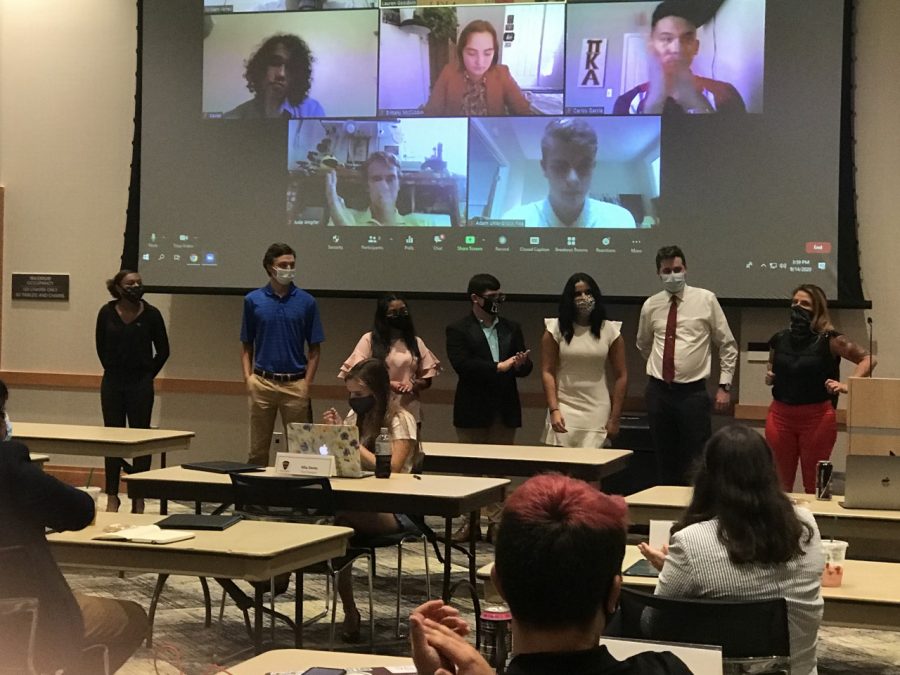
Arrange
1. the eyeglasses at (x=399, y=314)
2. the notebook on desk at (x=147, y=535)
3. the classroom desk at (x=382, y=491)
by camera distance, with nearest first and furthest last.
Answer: the notebook on desk at (x=147, y=535), the classroom desk at (x=382, y=491), the eyeglasses at (x=399, y=314)

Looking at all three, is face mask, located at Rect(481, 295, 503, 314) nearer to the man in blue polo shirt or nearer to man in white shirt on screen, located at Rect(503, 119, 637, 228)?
man in white shirt on screen, located at Rect(503, 119, 637, 228)

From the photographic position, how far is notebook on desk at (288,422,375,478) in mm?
4770

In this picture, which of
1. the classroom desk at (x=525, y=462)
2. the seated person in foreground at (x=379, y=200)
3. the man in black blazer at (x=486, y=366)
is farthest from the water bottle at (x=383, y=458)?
the seated person in foreground at (x=379, y=200)

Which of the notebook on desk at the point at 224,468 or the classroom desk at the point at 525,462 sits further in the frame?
the classroom desk at the point at 525,462

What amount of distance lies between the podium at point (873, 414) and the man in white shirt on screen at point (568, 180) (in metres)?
2.28

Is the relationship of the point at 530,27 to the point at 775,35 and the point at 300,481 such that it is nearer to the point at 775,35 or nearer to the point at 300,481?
the point at 775,35

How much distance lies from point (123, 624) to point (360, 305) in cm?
526

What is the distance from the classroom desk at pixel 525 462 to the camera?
5465mm

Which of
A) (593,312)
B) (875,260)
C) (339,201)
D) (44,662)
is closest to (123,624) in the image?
(44,662)

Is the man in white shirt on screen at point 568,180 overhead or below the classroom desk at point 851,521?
overhead

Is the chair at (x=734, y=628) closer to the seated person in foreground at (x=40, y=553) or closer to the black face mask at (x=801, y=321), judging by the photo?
the seated person in foreground at (x=40, y=553)

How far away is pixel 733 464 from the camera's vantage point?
9.61 feet

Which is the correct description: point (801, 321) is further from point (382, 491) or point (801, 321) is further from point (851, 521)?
point (382, 491)

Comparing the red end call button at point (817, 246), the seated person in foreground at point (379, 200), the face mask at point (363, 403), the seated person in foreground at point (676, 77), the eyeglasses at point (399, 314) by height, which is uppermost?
the seated person in foreground at point (676, 77)
